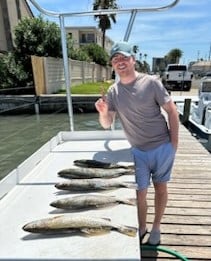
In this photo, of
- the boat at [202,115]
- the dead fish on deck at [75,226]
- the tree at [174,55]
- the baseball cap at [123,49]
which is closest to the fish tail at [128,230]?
the dead fish on deck at [75,226]

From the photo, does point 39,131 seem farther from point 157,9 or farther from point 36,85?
point 157,9

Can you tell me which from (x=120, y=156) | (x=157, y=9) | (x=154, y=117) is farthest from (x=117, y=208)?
(x=157, y=9)

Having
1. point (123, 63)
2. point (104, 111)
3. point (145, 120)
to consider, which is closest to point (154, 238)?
point (145, 120)

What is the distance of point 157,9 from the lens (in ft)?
12.9

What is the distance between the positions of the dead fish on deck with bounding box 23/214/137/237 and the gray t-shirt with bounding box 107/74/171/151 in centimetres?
78

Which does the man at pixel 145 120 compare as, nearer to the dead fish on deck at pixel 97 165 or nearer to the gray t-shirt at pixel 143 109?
the gray t-shirt at pixel 143 109

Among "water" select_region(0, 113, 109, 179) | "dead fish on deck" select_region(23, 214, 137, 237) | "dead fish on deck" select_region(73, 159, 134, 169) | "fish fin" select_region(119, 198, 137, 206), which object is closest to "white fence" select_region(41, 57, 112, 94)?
"water" select_region(0, 113, 109, 179)

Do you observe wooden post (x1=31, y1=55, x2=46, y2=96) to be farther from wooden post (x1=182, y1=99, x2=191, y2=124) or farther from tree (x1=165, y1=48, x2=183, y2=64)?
tree (x1=165, y1=48, x2=183, y2=64)

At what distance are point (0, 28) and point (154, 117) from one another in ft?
79.7

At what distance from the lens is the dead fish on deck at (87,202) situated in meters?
2.09

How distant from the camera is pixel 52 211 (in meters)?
2.10

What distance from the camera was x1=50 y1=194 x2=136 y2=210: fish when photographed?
6.84 ft

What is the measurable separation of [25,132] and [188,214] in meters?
9.95

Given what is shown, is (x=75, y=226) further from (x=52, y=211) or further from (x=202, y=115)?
(x=202, y=115)
